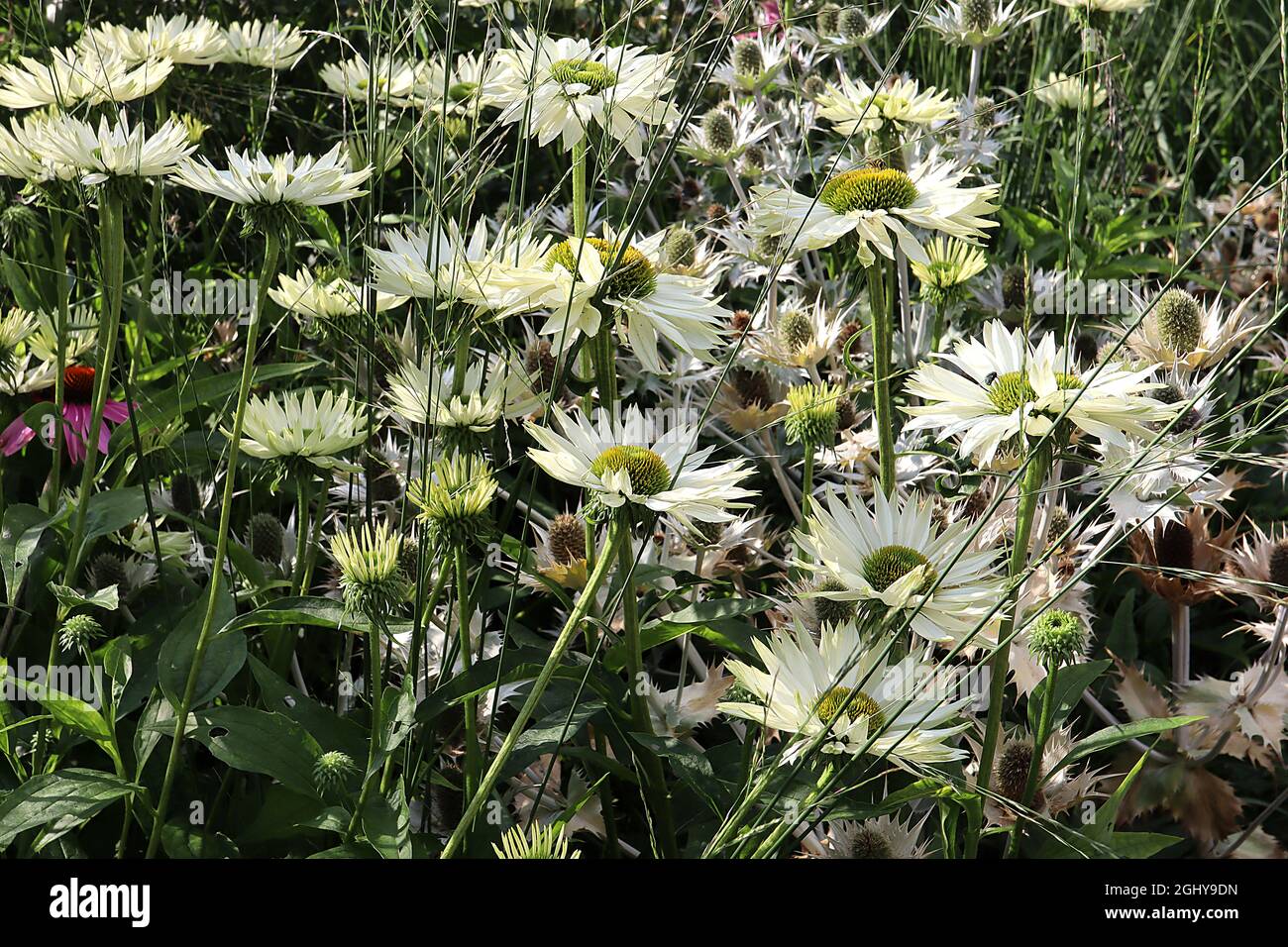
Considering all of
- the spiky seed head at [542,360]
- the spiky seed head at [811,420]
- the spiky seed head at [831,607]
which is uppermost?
the spiky seed head at [811,420]

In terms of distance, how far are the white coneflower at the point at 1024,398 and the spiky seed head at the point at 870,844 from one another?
389 millimetres

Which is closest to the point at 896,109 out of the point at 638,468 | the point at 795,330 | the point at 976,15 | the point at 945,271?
the point at 945,271

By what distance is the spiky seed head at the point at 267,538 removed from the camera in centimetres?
145

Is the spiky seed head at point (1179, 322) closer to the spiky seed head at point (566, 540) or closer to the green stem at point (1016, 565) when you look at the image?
the green stem at point (1016, 565)

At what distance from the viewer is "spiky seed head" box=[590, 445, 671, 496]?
902 mm

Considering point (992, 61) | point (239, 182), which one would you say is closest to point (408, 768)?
point (239, 182)

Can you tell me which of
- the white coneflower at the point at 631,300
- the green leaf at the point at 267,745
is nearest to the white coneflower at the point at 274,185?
the white coneflower at the point at 631,300

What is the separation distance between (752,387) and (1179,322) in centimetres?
57

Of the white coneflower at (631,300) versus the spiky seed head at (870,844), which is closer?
the white coneflower at (631,300)

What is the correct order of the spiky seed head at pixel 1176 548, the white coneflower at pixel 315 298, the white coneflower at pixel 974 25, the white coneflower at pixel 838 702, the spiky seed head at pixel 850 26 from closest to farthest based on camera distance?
the white coneflower at pixel 838 702
the white coneflower at pixel 315 298
the spiky seed head at pixel 1176 548
the white coneflower at pixel 974 25
the spiky seed head at pixel 850 26

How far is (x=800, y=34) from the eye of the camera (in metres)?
2.34

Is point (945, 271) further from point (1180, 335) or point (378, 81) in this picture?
point (378, 81)

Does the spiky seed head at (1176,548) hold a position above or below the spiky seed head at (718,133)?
below
